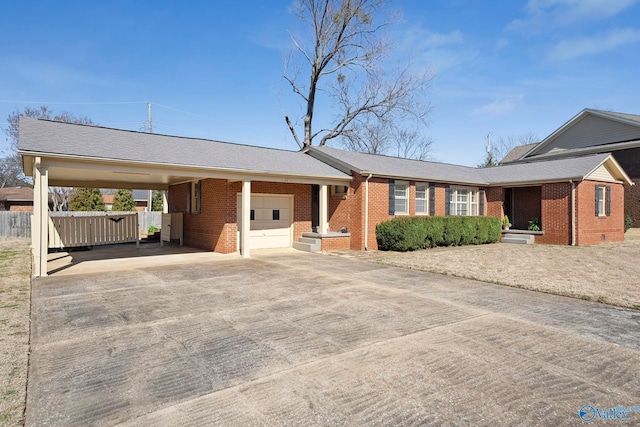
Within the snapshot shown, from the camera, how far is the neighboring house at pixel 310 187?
10.8m

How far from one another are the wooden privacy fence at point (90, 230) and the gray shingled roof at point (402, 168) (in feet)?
27.9

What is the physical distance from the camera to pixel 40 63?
18406 millimetres

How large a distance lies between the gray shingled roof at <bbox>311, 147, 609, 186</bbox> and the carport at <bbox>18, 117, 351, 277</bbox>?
50.9 inches

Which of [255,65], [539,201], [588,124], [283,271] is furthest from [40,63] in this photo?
[588,124]

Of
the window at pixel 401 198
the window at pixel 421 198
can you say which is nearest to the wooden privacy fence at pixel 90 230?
the window at pixel 401 198

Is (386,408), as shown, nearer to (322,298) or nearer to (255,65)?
(322,298)

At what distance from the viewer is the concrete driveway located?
9.75 ft

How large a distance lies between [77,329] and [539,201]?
19155 mm

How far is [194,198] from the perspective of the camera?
49.4 feet

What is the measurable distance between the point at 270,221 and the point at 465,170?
38.8 feet

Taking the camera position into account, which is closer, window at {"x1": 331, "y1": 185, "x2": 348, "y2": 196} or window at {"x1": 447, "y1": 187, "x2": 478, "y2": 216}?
window at {"x1": 331, "y1": 185, "x2": 348, "y2": 196}

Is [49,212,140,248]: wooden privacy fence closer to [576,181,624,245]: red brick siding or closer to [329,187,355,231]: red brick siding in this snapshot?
[329,187,355,231]: red brick siding

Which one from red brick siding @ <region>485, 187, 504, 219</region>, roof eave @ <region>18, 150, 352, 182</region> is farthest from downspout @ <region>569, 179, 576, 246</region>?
roof eave @ <region>18, 150, 352, 182</region>

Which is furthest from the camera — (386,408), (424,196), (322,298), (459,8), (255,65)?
(255,65)
